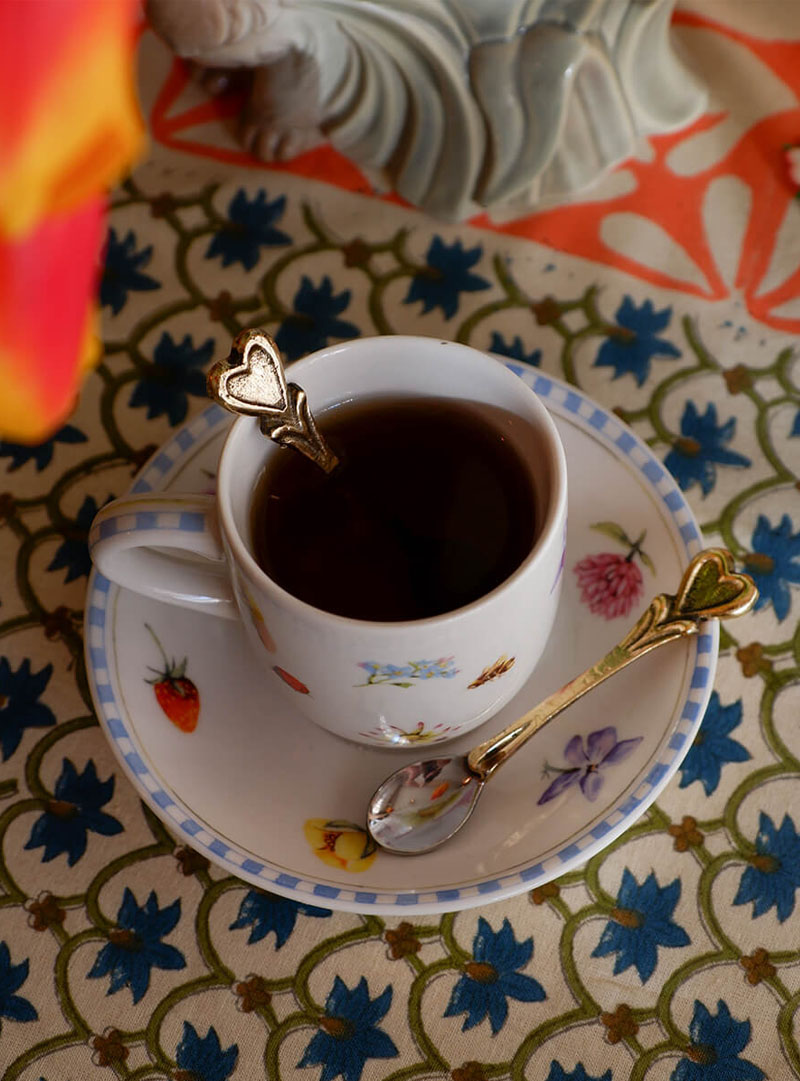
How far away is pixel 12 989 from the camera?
49 cm

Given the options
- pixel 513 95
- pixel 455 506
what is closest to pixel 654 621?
pixel 455 506

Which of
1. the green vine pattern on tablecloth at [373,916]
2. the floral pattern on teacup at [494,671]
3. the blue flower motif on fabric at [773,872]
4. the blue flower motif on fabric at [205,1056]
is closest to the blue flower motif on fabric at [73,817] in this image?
the green vine pattern on tablecloth at [373,916]

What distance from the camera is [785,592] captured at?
0.58 m

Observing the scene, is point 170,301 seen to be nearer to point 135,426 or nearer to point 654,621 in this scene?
point 135,426

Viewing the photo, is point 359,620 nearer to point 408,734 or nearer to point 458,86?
point 408,734

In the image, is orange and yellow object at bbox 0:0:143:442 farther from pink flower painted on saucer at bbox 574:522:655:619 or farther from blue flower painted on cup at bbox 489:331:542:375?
blue flower painted on cup at bbox 489:331:542:375

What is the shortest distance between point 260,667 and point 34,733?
143 millimetres

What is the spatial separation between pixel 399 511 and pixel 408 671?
11 centimetres

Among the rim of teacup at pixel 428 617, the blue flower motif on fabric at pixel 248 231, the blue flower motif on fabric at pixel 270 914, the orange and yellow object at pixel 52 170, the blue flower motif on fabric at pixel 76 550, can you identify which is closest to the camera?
the orange and yellow object at pixel 52 170

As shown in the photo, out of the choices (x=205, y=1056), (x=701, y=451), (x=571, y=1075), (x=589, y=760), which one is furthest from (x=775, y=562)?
(x=205, y=1056)

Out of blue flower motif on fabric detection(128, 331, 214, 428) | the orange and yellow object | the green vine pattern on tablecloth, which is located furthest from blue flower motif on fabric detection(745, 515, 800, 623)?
the orange and yellow object

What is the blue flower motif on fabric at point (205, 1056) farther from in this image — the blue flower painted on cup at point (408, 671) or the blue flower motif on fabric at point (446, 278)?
the blue flower motif on fabric at point (446, 278)

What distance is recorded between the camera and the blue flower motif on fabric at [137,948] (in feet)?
1.59

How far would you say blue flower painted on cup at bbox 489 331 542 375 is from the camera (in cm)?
66
